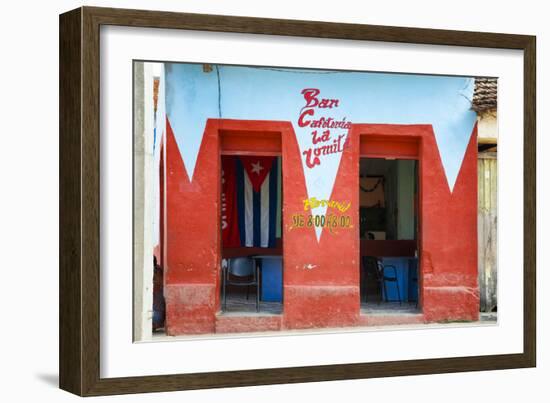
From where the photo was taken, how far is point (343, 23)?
1129cm

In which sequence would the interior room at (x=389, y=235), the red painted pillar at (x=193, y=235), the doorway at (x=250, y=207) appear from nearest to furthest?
the red painted pillar at (x=193, y=235), the interior room at (x=389, y=235), the doorway at (x=250, y=207)

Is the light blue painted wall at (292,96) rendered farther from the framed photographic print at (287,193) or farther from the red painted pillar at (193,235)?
the red painted pillar at (193,235)

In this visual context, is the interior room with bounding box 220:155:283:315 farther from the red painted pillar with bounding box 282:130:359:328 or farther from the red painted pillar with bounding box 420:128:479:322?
the red painted pillar with bounding box 420:128:479:322

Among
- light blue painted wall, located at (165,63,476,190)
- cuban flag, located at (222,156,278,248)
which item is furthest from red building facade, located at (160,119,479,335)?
cuban flag, located at (222,156,278,248)

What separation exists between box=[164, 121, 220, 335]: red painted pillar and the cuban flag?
17.9 ft

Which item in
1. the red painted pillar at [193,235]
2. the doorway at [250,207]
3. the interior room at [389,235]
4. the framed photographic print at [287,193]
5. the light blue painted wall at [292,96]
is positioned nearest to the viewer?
the framed photographic print at [287,193]

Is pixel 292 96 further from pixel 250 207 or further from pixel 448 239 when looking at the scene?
pixel 250 207

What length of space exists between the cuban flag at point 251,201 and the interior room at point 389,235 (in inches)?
64.6

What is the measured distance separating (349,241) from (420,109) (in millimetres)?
1735

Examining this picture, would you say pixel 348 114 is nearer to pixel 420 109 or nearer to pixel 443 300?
pixel 420 109

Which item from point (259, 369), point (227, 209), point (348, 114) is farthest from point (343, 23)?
point (227, 209)

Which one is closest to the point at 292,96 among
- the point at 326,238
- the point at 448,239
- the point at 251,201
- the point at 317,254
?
the point at 326,238

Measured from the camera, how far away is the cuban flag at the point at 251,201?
17922 mm

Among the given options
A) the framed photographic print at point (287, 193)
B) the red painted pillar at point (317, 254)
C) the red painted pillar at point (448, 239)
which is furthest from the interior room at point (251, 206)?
the red painted pillar at point (448, 239)
